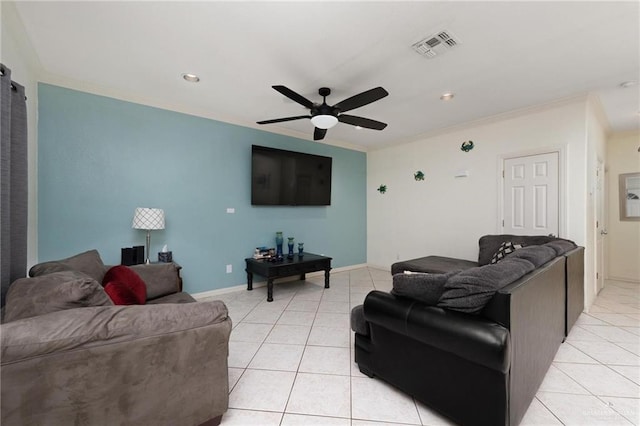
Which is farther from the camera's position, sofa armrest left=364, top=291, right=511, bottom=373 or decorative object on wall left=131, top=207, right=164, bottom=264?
decorative object on wall left=131, top=207, right=164, bottom=264

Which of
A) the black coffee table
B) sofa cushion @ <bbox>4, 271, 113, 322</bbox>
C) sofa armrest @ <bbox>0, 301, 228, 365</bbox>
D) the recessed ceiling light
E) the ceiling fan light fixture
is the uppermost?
the recessed ceiling light

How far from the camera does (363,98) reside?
2539 mm

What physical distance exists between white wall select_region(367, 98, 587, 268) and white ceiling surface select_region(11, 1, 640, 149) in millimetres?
371

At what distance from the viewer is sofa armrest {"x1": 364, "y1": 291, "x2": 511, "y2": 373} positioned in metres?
1.24

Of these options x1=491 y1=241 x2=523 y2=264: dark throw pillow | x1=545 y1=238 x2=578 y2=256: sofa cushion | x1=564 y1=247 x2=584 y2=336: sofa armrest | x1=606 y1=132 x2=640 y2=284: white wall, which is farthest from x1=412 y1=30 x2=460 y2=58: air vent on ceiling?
x1=606 y1=132 x2=640 y2=284: white wall

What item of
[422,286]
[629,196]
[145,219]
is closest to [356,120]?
[422,286]

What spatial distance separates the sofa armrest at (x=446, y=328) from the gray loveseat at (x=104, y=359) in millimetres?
981

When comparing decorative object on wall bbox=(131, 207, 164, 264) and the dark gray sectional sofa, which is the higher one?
decorative object on wall bbox=(131, 207, 164, 264)

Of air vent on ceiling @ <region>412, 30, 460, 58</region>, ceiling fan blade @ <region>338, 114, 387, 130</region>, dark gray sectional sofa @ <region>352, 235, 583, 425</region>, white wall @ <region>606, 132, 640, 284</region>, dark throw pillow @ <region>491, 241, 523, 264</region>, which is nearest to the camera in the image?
dark gray sectional sofa @ <region>352, 235, 583, 425</region>

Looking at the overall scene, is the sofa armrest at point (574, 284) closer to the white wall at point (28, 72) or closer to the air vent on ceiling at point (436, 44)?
the air vent on ceiling at point (436, 44)

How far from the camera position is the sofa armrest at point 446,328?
124 centimetres

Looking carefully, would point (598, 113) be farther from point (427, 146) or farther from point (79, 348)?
point (79, 348)

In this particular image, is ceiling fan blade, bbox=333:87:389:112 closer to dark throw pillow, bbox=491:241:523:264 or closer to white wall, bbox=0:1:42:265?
dark throw pillow, bbox=491:241:523:264

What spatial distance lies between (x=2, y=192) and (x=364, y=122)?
292 cm
